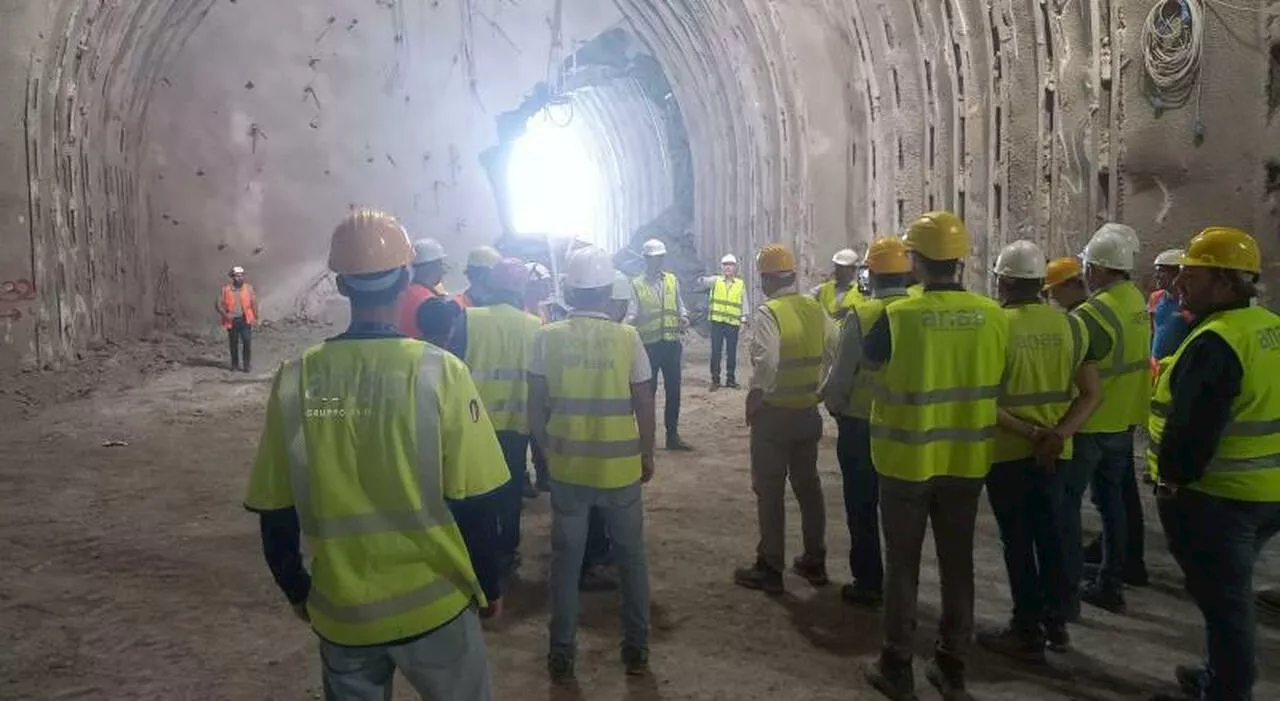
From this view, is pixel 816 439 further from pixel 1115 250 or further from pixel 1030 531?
pixel 1115 250

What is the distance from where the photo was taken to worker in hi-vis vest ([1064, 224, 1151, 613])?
5.18 metres

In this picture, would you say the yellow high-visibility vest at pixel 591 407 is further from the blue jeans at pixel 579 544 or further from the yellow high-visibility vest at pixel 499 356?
the yellow high-visibility vest at pixel 499 356

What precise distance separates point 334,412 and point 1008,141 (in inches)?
329

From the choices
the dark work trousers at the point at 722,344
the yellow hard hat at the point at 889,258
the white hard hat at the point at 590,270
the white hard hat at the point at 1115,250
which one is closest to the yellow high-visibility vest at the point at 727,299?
the dark work trousers at the point at 722,344

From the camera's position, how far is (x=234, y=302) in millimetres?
15555

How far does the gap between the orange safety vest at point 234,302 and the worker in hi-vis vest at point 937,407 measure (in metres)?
13.3

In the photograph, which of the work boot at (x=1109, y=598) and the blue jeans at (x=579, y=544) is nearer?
the blue jeans at (x=579, y=544)

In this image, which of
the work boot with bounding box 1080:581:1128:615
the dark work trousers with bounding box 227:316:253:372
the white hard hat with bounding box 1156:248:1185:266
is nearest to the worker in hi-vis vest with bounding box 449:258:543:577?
the work boot with bounding box 1080:581:1128:615

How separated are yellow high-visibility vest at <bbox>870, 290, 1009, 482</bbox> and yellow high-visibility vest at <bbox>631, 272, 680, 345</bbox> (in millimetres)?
5436

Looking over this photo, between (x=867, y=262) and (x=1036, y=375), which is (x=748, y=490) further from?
(x=1036, y=375)

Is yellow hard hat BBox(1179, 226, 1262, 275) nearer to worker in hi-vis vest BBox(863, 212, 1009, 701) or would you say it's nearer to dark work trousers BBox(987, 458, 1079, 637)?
worker in hi-vis vest BBox(863, 212, 1009, 701)

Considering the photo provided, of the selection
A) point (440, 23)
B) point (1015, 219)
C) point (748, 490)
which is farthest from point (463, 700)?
point (440, 23)

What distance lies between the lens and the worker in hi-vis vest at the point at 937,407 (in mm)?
4176

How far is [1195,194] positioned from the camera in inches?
298
